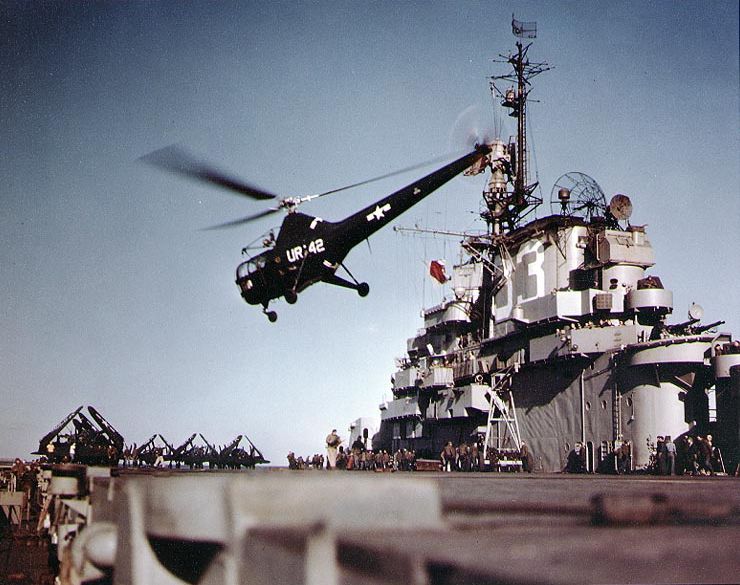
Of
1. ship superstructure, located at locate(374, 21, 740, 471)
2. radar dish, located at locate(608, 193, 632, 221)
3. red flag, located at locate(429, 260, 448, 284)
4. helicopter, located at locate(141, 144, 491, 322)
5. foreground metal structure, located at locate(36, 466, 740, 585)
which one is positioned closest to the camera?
foreground metal structure, located at locate(36, 466, 740, 585)

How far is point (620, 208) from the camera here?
31109mm

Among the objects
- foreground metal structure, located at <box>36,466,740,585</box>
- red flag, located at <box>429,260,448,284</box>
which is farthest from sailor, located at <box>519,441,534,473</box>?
foreground metal structure, located at <box>36,466,740,585</box>

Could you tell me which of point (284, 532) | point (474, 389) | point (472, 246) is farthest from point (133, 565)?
point (472, 246)

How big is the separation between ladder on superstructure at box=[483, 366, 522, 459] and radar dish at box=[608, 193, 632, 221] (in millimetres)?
8408

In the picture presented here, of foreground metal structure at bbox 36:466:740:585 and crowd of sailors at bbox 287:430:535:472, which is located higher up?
foreground metal structure at bbox 36:466:740:585

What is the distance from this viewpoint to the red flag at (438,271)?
135 ft

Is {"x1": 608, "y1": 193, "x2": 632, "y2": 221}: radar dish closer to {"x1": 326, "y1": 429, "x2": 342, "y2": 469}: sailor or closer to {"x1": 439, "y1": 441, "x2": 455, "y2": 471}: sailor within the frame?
{"x1": 439, "y1": 441, "x2": 455, "y2": 471}: sailor

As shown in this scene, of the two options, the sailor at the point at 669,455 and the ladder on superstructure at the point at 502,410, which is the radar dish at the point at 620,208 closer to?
the ladder on superstructure at the point at 502,410

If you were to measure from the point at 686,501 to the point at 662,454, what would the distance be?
22.6m

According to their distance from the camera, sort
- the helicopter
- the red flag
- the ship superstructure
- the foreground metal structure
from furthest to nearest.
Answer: the red flag < the ship superstructure < the helicopter < the foreground metal structure

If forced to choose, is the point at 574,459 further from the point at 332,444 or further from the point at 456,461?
the point at 332,444

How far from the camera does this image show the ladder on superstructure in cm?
3341

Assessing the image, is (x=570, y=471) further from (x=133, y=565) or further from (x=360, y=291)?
(x=133, y=565)

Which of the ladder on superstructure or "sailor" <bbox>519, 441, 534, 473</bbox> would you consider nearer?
"sailor" <bbox>519, 441, 534, 473</bbox>
